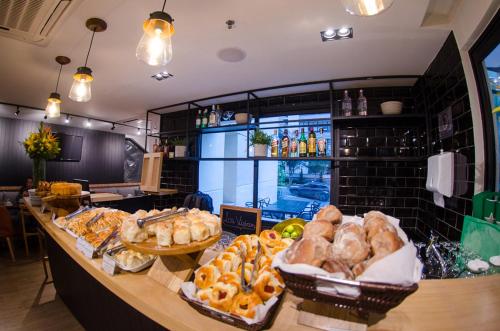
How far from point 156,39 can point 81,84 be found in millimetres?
1051

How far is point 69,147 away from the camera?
568cm

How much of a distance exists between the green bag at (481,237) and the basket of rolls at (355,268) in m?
1.01

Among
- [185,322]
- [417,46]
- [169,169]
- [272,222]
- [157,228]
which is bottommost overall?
[272,222]

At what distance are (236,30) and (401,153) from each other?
220 cm

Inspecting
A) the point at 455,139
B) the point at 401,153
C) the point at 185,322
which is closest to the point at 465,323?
the point at 185,322

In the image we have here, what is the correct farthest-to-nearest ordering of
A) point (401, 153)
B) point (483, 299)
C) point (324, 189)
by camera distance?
1. point (324, 189)
2. point (401, 153)
3. point (483, 299)

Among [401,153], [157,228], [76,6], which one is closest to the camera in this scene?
[157,228]

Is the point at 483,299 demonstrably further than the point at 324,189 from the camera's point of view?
No

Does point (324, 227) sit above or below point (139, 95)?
below

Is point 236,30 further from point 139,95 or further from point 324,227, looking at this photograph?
point 139,95

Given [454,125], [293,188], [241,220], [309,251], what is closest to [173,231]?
[309,251]

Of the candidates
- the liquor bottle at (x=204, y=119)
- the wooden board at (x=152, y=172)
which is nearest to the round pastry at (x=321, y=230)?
the liquor bottle at (x=204, y=119)

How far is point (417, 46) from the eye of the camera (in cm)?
190

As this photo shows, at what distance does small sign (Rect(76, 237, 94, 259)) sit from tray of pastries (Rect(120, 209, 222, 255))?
446 mm
